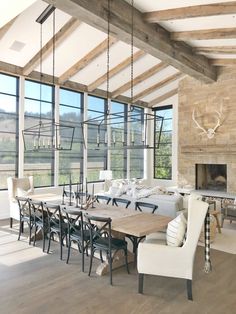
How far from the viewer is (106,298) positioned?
129 inches

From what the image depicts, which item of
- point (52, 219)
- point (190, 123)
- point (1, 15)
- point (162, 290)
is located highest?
point (1, 15)

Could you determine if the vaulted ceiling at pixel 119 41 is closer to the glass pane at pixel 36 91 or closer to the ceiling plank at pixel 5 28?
the ceiling plank at pixel 5 28

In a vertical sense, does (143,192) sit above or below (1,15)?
below

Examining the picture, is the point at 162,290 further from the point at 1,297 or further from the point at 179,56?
the point at 179,56

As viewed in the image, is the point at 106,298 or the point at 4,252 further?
the point at 4,252

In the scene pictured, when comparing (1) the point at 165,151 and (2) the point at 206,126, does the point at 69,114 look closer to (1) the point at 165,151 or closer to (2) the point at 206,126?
(1) the point at 165,151

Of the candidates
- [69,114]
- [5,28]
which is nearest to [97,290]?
[5,28]

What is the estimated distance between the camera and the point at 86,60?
7.92 metres

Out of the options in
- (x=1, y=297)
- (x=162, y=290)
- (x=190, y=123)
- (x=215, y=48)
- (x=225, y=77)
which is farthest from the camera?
(x=190, y=123)

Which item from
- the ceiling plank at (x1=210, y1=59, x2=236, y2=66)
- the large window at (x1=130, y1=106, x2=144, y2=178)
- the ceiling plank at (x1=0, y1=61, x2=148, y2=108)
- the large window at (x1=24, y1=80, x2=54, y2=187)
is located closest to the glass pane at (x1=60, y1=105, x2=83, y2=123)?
the large window at (x1=24, y1=80, x2=54, y2=187)

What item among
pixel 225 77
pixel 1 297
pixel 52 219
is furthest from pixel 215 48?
pixel 1 297

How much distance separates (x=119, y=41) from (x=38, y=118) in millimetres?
3305

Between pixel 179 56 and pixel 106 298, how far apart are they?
5.63 m

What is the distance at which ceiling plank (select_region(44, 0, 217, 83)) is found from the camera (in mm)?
4310
